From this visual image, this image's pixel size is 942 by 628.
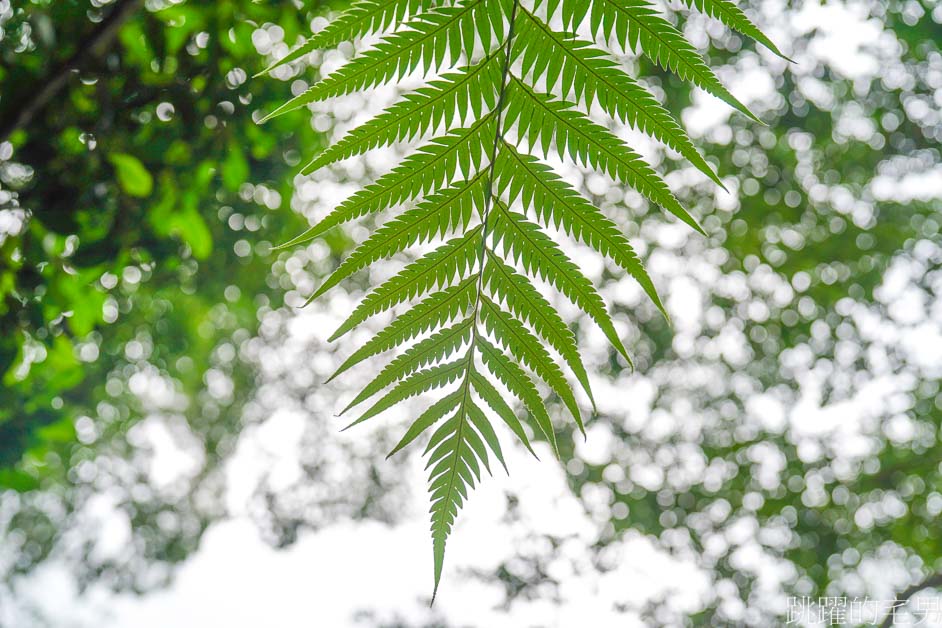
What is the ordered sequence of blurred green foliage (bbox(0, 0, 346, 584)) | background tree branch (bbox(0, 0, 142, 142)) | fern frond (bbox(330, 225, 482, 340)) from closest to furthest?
fern frond (bbox(330, 225, 482, 340)), background tree branch (bbox(0, 0, 142, 142)), blurred green foliage (bbox(0, 0, 346, 584))

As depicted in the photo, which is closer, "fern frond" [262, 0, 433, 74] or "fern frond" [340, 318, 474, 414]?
"fern frond" [262, 0, 433, 74]

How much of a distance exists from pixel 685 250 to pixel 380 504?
72.9 inches

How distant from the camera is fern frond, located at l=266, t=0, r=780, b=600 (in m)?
0.49

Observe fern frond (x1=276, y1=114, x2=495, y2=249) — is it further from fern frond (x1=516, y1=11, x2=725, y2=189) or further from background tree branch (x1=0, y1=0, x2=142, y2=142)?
background tree branch (x1=0, y1=0, x2=142, y2=142)

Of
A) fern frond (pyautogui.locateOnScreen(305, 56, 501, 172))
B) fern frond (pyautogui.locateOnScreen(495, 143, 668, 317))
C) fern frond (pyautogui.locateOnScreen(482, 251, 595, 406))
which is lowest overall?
fern frond (pyautogui.locateOnScreen(482, 251, 595, 406))

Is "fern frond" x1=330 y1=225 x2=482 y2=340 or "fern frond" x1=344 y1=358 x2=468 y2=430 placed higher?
"fern frond" x1=330 y1=225 x2=482 y2=340

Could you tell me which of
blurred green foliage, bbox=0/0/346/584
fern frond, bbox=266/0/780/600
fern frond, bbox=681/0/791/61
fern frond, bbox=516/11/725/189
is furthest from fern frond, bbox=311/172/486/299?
blurred green foliage, bbox=0/0/346/584

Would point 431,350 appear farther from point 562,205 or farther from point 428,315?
point 562,205

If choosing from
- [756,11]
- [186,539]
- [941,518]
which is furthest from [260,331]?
[941,518]

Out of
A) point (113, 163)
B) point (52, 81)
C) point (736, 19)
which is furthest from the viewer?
point (113, 163)

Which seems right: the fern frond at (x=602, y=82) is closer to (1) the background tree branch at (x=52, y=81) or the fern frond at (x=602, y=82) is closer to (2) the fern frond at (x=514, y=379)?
(2) the fern frond at (x=514, y=379)

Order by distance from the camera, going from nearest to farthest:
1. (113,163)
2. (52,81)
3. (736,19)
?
(736,19)
(52,81)
(113,163)

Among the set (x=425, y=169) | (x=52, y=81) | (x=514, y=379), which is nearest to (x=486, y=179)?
(x=425, y=169)

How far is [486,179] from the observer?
1.79 ft
